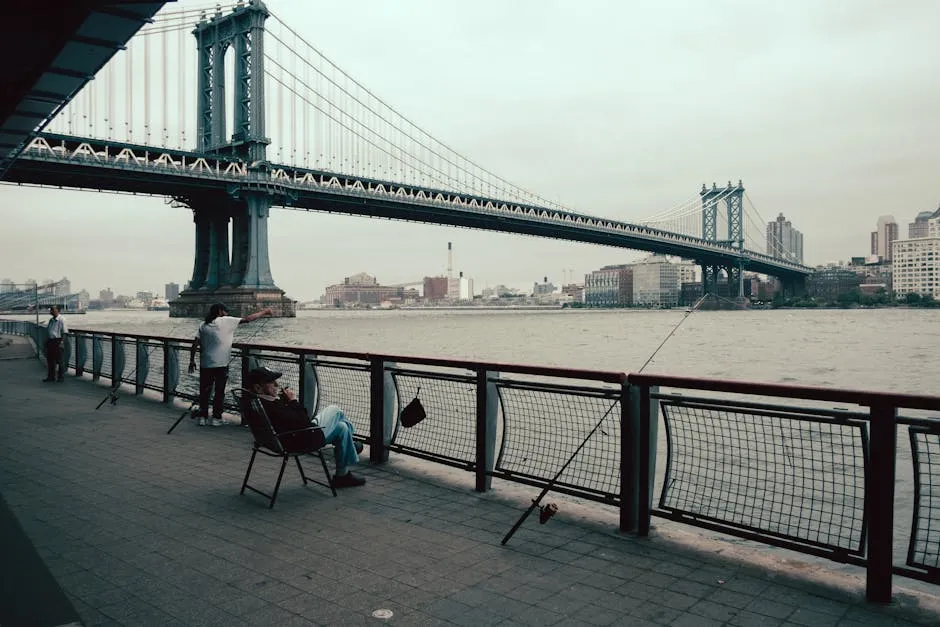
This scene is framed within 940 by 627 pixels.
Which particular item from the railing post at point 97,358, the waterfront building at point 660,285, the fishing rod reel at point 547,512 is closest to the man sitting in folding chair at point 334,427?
the fishing rod reel at point 547,512

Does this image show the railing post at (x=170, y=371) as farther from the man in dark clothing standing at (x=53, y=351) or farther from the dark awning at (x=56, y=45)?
the man in dark clothing standing at (x=53, y=351)

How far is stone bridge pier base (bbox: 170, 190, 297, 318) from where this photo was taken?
58844mm

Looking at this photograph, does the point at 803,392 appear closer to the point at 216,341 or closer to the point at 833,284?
the point at 216,341

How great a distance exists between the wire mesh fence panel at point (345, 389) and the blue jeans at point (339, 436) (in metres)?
1.25

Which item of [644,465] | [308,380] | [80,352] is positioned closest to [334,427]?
[308,380]

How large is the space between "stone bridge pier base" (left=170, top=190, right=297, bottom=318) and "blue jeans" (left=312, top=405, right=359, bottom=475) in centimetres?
5248

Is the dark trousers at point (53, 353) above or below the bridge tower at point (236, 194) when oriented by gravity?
below

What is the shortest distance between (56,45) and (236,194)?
181 ft

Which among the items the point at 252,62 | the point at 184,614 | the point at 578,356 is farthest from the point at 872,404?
the point at 252,62

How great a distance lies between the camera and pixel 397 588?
352 centimetres

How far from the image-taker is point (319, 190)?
2247 inches

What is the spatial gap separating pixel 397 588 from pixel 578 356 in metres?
28.6

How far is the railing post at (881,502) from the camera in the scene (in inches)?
134

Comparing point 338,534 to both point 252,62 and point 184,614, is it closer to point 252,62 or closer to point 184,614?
point 184,614
